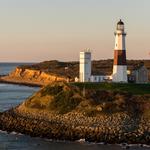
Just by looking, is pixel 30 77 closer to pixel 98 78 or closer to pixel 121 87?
pixel 98 78

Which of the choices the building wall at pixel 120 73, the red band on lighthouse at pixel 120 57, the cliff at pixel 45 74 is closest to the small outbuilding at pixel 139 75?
the building wall at pixel 120 73

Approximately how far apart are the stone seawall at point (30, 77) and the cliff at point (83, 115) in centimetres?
5811

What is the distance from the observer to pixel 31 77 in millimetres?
132875

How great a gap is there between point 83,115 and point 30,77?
82.4m

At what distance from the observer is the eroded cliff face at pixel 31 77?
396 feet

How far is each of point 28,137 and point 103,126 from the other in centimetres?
626

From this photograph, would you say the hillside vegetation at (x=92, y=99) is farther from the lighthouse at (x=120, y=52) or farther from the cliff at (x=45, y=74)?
the cliff at (x=45, y=74)

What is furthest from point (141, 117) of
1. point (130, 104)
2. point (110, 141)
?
point (110, 141)

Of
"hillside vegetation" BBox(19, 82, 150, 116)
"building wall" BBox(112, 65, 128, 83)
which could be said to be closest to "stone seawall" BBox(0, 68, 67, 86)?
"building wall" BBox(112, 65, 128, 83)

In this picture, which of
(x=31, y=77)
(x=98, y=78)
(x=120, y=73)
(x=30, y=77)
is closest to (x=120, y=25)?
(x=120, y=73)

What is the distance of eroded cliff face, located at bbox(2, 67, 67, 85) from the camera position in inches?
4756

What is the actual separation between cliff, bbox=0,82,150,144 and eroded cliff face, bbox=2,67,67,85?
5811 centimetres

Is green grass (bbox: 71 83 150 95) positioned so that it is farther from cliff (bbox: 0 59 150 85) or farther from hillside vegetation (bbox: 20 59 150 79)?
cliff (bbox: 0 59 150 85)

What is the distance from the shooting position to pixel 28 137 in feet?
160
